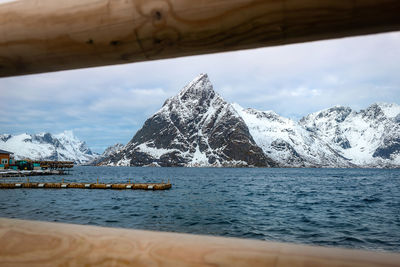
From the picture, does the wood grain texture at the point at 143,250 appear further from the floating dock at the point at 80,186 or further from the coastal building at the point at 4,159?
the coastal building at the point at 4,159

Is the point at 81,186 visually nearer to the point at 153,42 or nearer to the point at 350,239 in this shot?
the point at 350,239

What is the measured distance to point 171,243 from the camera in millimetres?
1491

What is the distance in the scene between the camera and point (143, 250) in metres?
1.49

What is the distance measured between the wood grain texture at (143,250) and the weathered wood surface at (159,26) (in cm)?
102

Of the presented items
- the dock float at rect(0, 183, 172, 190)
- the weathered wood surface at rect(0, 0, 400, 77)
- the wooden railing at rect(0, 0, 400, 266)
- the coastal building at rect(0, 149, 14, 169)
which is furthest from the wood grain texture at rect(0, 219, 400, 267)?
the coastal building at rect(0, 149, 14, 169)

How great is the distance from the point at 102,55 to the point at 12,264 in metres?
1.31

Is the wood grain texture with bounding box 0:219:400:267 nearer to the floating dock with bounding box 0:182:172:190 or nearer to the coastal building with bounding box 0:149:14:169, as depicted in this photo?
the floating dock with bounding box 0:182:172:190

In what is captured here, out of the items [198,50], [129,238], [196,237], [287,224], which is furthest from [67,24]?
[287,224]

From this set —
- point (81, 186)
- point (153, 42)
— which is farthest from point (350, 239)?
point (81, 186)

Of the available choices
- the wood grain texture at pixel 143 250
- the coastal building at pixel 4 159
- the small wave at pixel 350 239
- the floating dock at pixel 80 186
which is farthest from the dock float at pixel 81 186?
Result: the wood grain texture at pixel 143 250

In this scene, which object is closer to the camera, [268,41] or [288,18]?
[288,18]

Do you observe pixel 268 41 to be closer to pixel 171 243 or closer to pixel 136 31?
pixel 136 31

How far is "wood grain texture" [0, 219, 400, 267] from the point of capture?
1.30m

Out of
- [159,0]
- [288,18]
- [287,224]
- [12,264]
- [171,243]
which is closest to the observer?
[288,18]
